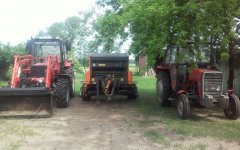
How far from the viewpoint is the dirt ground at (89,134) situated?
29.0 ft

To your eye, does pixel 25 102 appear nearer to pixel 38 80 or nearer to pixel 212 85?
pixel 38 80

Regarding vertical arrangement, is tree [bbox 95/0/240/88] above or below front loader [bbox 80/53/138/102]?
above

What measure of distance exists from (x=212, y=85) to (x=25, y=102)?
5448mm

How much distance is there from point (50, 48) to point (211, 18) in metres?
7.19

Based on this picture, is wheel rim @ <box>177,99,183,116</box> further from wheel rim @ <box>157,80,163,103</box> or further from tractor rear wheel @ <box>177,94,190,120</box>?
wheel rim @ <box>157,80,163,103</box>

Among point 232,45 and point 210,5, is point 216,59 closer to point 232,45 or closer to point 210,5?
point 232,45

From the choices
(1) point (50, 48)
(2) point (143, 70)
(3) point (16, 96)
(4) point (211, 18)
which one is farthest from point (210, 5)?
(1) point (50, 48)

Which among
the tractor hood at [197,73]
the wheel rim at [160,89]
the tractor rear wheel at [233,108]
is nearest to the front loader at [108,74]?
the wheel rim at [160,89]

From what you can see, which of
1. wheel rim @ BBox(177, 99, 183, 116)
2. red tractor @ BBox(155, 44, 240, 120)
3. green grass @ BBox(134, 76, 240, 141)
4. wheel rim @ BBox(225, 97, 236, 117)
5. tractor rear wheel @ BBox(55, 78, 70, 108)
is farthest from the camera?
tractor rear wheel @ BBox(55, 78, 70, 108)

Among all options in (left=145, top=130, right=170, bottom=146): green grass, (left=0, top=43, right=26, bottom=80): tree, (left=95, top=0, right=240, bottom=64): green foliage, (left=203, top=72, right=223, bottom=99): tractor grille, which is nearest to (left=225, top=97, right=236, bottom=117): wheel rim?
(left=203, top=72, right=223, bottom=99): tractor grille

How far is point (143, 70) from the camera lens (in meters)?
14.0

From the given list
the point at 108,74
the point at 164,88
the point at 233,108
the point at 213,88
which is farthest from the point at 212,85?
the point at 108,74

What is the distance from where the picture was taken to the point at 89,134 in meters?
10.0

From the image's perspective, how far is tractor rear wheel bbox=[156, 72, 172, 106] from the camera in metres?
14.4
